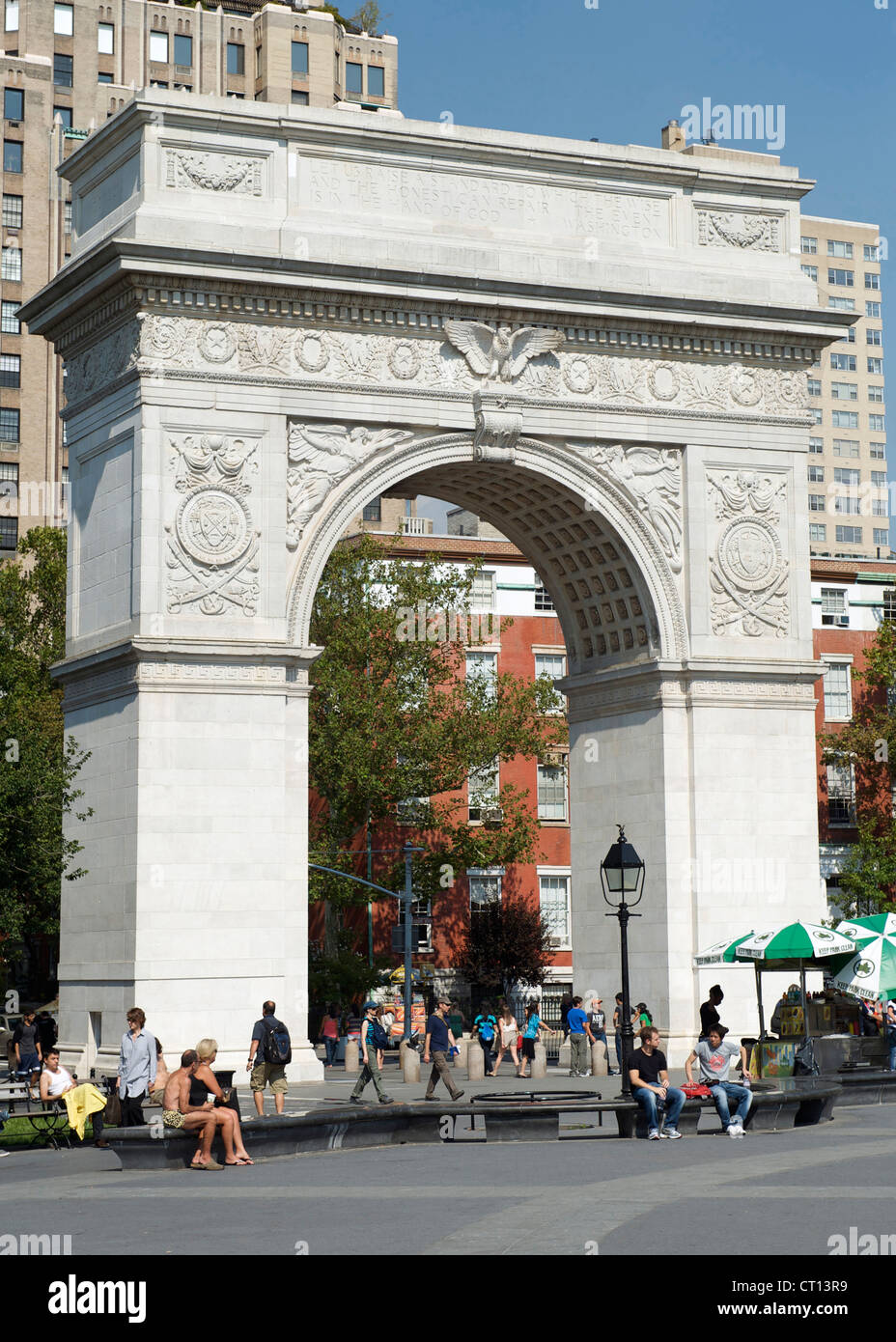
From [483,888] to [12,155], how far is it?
42.2 m

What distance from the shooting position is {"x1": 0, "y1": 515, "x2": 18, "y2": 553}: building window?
8431 centimetres

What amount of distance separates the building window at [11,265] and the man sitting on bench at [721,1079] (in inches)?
2639

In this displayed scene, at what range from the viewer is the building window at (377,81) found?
100500 mm

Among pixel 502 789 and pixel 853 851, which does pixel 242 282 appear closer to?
pixel 502 789

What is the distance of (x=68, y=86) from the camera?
91.0 m

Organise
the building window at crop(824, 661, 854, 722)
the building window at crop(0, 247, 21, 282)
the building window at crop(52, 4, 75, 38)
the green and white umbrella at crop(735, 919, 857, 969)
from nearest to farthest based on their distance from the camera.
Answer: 1. the green and white umbrella at crop(735, 919, 857, 969)
2. the building window at crop(824, 661, 854, 722)
3. the building window at crop(0, 247, 21, 282)
4. the building window at crop(52, 4, 75, 38)

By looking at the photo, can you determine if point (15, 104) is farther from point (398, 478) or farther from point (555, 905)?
point (398, 478)

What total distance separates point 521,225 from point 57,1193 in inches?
925

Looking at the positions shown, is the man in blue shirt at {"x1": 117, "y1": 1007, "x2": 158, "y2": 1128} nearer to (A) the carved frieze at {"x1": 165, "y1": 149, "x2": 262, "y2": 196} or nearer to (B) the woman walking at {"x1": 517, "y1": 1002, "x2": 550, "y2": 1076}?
A: (B) the woman walking at {"x1": 517, "y1": 1002, "x2": 550, "y2": 1076}

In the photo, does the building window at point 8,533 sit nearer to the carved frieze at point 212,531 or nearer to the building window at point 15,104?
the building window at point 15,104

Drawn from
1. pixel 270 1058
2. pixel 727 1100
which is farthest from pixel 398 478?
pixel 727 1100

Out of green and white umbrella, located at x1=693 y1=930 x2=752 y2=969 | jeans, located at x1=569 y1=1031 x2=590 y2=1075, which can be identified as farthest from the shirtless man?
jeans, located at x1=569 y1=1031 x2=590 y2=1075

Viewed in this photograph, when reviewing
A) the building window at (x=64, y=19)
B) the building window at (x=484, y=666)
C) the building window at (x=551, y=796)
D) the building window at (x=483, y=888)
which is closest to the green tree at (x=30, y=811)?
the building window at (x=484, y=666)

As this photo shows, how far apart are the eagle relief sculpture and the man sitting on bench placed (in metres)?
15.0
